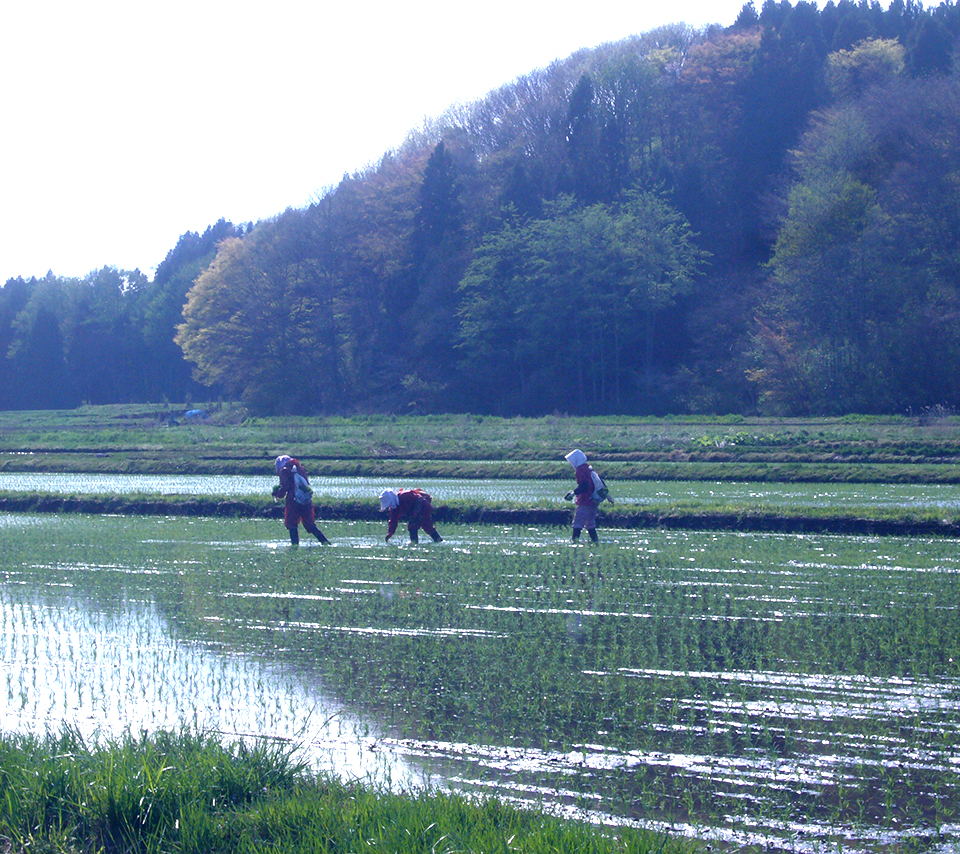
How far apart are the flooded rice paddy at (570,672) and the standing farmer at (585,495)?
4.15 ft

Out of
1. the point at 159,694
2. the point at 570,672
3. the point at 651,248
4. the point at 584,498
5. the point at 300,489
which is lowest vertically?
the point at 159,694

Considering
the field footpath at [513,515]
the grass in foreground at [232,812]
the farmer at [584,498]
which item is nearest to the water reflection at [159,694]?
the grass in foreground at [232,812]

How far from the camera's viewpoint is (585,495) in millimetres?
13586

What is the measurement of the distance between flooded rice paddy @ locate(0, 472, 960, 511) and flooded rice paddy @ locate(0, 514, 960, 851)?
574cm

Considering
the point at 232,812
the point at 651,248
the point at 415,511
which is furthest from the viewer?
the point at 651,248

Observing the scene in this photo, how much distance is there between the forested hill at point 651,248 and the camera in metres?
41.8

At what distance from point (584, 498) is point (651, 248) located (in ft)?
127

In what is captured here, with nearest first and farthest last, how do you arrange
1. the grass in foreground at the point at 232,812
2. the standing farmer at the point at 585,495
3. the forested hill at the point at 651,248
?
the grass in foreground at the point at 232,812 < the standing farmer at the point at 585,495 < the forested hill at the point at 651,248

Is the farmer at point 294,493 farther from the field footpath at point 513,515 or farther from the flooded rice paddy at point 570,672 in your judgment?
the field footpath at point 513,515

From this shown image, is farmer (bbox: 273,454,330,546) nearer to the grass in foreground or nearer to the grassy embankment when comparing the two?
the grassy embankment

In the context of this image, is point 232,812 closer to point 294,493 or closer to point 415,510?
point 294,493

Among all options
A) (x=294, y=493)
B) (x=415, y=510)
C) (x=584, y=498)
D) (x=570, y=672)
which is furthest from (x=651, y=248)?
(x=570, y=672)

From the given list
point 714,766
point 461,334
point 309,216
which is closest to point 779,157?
point 461,334

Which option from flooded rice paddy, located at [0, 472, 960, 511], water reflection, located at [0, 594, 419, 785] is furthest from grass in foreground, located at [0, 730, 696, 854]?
flooded rice paddy, located at [0, 472, 960, 511]
